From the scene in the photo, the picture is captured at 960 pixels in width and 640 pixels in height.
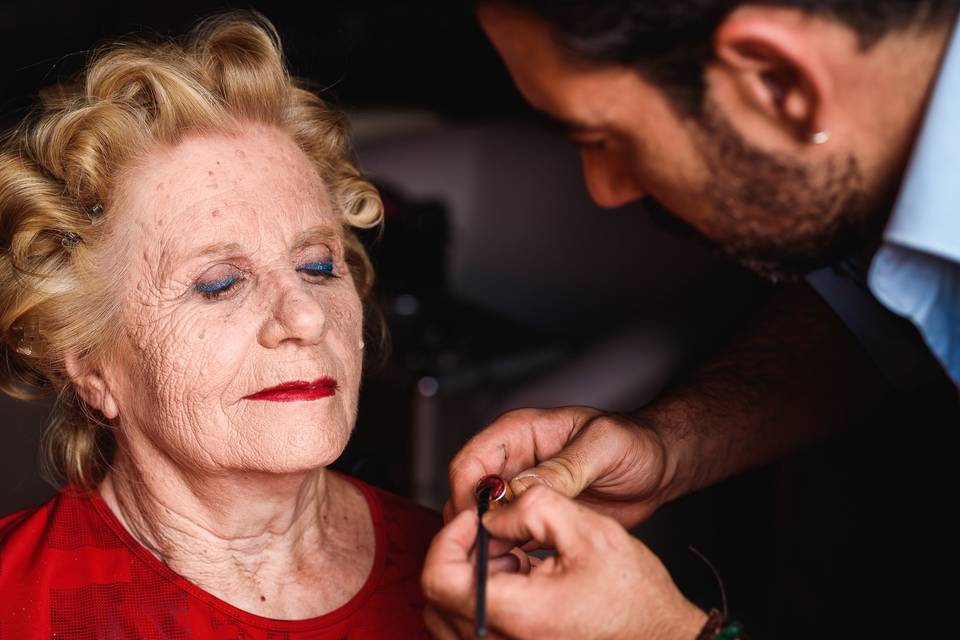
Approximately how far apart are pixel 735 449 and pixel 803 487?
4.31ft

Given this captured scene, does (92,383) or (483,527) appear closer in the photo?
(483,527)

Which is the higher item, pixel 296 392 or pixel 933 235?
pixel 933 235

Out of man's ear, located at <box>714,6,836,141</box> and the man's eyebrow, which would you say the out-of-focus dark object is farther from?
man's ear, located at <box>714,6,836,141</box>

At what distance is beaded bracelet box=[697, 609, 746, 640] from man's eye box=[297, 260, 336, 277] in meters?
0.90

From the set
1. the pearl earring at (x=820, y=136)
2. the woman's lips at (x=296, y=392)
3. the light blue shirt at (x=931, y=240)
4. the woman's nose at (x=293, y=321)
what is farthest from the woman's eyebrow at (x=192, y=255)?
the light blue shirt at (x=931, y=240)

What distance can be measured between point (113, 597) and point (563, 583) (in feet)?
2.74

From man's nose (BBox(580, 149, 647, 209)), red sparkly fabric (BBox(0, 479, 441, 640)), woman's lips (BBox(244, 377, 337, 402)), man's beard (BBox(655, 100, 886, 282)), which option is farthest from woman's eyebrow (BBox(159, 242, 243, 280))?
man's beard (BBox(655, 100, 886, 282))

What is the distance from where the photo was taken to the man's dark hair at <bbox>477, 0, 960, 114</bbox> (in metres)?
1.20

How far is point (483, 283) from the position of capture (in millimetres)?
4797

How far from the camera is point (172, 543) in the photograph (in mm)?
1758

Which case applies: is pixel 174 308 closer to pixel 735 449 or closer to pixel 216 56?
pixel 216 56

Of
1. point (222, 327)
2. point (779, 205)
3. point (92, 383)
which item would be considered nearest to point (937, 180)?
point (779, 205)

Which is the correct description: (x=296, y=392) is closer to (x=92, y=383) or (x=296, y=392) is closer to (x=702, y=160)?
(x=92, y=383)

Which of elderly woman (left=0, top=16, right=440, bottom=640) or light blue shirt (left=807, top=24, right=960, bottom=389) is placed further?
elderly woman (left=0, top=16, right=440, bottom=640)
